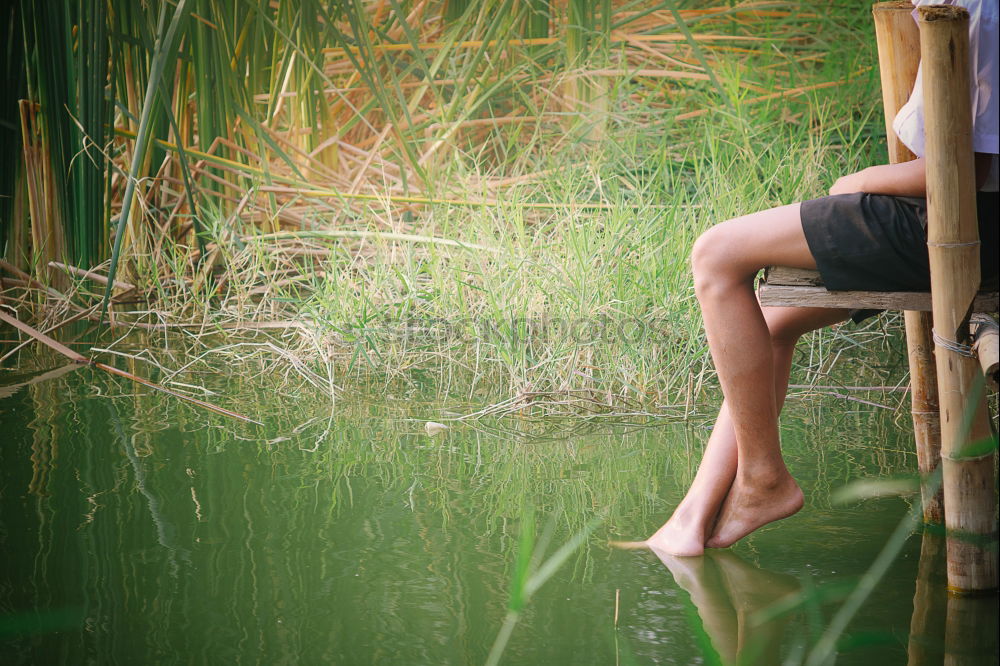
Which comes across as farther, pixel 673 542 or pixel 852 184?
Answer: pixel 673 542

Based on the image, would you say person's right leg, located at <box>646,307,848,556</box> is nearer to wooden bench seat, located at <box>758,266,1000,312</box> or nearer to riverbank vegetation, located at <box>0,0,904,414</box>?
wooden bench seat, located at <box>758,266,1000,312</box>

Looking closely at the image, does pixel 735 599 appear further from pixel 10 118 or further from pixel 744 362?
pixel 10 118

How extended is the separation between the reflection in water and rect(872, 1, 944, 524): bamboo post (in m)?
0.37

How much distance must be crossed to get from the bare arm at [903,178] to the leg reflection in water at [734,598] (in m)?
0.56

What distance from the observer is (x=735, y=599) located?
1455 millimetres

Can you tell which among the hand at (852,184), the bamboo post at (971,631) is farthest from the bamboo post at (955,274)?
the hand at (852,184)

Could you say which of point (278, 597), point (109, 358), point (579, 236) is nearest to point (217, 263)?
point (109, 358)

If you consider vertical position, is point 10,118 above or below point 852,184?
Result: above

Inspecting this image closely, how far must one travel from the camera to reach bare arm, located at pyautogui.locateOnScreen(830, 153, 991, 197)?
1384 millimetres

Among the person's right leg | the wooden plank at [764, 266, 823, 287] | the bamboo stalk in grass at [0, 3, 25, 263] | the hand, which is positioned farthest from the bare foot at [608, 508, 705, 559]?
the bamboo stalk in grass at [0, 3, 25, 263]

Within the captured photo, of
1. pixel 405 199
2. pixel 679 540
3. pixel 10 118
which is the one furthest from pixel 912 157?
pixel 10 118

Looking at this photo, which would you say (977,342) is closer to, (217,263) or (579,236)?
(579,236)

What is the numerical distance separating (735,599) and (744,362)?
330 mm

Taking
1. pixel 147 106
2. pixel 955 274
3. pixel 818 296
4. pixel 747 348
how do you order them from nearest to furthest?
pixel 955 274, pixel 818 296, pixel 747 348, pixel 147 106
